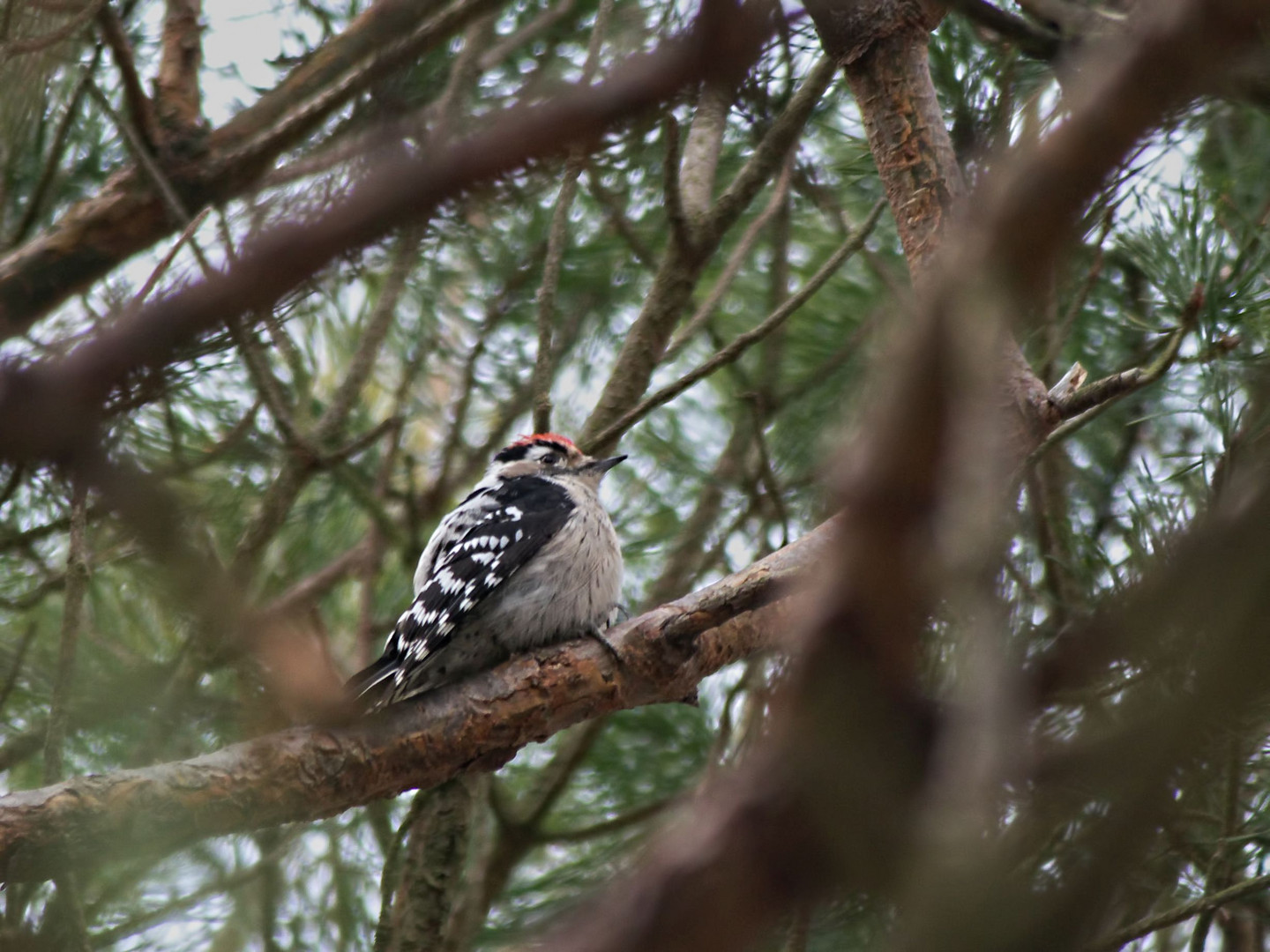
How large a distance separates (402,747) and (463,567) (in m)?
0.96

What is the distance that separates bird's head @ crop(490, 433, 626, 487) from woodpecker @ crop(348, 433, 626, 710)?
15 centimetres

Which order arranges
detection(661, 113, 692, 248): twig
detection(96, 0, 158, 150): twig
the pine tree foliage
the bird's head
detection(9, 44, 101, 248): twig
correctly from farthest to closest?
1. the bird's head
2. detection(9, 44, 101, 248): twig
3. detection(661, 113, 692, 248): twig
4. detection(96, 0, 158, 150): twig
5. the pine tree foliage

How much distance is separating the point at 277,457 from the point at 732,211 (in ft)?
5.19

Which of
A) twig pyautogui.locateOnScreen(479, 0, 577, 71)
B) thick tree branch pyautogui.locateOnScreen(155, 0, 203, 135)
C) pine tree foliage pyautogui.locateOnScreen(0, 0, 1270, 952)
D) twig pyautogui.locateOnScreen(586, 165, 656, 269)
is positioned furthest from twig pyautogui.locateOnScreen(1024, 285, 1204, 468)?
thick tree branch pyautogui.locateOnScreen(155, 0, 203, 135)

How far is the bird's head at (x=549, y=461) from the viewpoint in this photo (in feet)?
14.2

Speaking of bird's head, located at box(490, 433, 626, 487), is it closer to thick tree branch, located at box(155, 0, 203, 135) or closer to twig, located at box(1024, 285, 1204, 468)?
thick tree branch, located at box(155, 0, 203, 135)

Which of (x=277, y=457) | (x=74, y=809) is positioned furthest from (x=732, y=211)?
(x=74, y=809)

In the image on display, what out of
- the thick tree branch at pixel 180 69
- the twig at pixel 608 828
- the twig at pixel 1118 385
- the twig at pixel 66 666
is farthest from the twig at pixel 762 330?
the thick tree branch at pixel 180 69

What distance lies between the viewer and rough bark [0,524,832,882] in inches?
82.5

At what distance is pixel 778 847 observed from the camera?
27.9 inches

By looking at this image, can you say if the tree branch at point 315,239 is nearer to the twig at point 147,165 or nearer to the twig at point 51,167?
the twig at point 147,165

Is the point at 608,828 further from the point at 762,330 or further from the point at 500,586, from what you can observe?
the point at 762,330

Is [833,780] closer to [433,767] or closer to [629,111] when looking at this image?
[629,111]

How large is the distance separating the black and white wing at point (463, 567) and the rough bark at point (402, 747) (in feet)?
0.97
